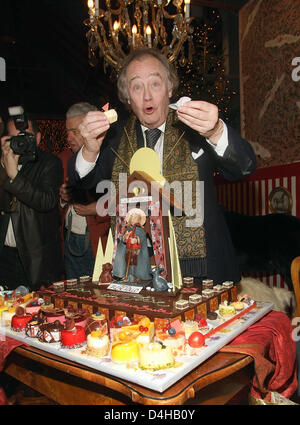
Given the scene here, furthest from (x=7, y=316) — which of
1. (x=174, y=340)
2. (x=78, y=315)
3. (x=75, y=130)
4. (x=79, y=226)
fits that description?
(x=75, y=130)

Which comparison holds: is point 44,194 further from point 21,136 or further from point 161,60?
point 161,60

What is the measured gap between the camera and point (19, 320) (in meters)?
1.25

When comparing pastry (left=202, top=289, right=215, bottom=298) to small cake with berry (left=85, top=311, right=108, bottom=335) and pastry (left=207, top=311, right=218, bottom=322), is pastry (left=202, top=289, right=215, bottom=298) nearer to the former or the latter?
pastry (left=207, top=311, right=218, bottom=322)

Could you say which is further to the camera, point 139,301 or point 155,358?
point 139,301

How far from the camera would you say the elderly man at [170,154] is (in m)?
1.35

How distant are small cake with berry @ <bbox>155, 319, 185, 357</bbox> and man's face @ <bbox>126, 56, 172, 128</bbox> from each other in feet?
2.65

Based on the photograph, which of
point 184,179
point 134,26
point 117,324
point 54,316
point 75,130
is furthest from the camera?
point 134,26

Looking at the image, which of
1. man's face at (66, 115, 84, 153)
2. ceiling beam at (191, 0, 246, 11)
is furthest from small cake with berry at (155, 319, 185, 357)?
ceiling beam at (191, 0, 246, 11)

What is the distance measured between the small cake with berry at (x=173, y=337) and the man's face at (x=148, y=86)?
807mm

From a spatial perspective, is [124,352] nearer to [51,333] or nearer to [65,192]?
[51,333]

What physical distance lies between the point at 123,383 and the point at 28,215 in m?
1.28

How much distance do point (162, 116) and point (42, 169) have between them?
90 centimetres

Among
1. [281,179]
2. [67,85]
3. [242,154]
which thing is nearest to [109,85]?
[67,85]

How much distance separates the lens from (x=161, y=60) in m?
1.44
